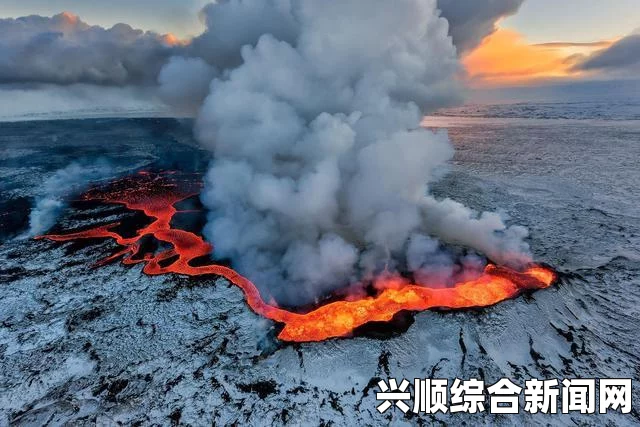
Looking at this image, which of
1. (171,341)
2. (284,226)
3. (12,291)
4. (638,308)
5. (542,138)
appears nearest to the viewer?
(171,341)

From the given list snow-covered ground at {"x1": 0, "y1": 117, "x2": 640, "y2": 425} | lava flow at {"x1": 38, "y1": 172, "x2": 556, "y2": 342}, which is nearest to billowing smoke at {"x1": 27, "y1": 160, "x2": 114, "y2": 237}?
lava flow at {"x1": 38, "y1": 172, "x2": 556, "y2": 342}

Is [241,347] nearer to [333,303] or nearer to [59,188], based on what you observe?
[333,303]

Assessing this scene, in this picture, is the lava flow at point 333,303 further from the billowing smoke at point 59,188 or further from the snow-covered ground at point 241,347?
the billowing smoke at point 59,188

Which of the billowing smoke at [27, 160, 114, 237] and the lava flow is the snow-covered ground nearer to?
the lava flow

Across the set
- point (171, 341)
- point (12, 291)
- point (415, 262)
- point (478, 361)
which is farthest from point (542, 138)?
point (12, 291)

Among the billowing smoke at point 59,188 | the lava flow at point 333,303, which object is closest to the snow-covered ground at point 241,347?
the lava flow at point 333,303

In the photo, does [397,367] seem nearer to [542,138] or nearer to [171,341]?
[171,341]
